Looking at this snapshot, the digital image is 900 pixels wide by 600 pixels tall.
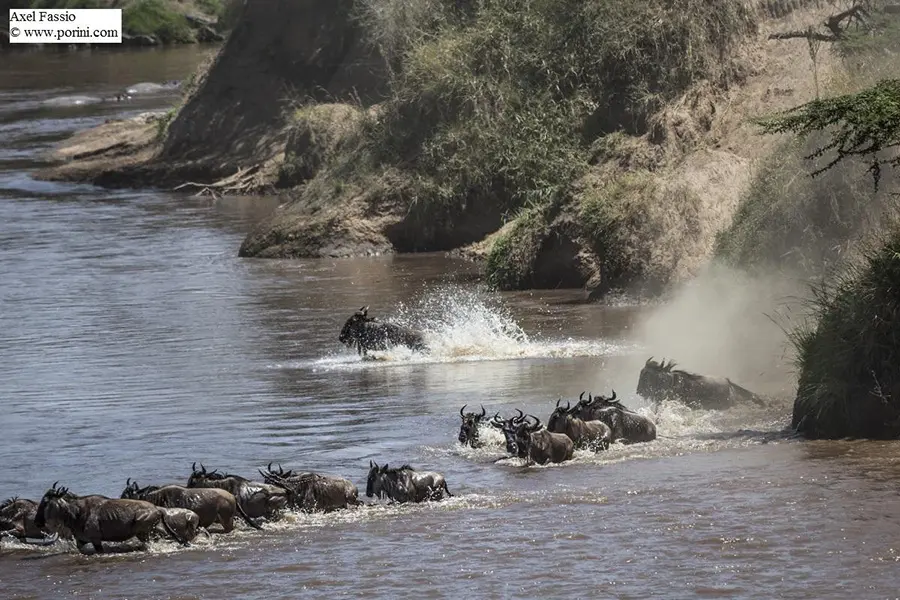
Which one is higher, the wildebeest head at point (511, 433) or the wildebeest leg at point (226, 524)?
the wildebeest head at point (511, 433)

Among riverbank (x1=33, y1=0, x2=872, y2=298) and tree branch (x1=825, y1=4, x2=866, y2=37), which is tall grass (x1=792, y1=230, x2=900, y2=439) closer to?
riverbank (x1=33, y1=0, x2=872, y2=298)

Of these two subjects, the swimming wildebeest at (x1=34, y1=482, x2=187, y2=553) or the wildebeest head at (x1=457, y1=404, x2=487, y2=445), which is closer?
the swimming wildebeest at (x1=34, y1=482, x2=187, y2=553)

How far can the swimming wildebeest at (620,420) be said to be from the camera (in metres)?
14.5

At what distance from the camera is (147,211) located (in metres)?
37.4

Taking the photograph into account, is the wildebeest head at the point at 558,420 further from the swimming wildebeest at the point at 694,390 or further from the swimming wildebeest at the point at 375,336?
the swimming wildebeest at the point at 375,336

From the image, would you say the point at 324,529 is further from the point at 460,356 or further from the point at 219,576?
the point at 460,356

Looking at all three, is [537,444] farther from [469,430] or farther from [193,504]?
[193,504]

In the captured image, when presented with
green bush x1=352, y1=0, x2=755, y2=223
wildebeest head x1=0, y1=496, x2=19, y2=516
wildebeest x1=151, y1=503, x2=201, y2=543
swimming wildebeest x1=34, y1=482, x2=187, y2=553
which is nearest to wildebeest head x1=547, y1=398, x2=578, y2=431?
wildebeest x1=151, y1=503, x2=201, y2=543

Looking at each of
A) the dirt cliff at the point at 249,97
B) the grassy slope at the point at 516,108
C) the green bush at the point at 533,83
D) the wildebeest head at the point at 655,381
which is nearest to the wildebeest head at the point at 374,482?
the wildebeest head at the point at 655,381

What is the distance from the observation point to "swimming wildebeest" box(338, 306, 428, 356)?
20281 millimetres

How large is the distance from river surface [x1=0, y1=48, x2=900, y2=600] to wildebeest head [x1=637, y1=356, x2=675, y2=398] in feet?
0.77

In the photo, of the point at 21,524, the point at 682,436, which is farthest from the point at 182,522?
the point at 682,436

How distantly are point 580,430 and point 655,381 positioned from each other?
6.87 feet

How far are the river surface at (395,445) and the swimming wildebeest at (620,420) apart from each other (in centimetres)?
34
